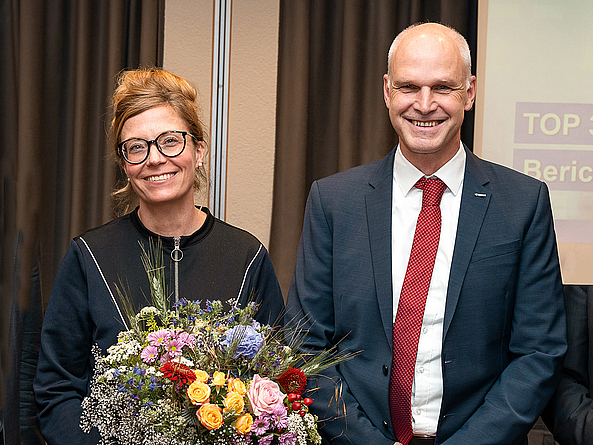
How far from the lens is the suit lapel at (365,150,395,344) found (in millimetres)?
1796

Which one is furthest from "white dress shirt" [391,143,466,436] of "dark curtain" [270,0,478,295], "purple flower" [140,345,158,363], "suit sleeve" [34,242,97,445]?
"dark curtain" [270,0,478,295]

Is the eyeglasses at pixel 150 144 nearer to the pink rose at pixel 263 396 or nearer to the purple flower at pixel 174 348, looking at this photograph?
the purple flower at pixel 174 348

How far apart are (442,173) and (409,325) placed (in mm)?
477

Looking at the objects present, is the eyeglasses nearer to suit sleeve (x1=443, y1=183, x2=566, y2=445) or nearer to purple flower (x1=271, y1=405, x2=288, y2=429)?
purple flower (x1=271, y1=405, x2=288, y2=429)

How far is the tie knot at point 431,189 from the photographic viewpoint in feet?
6.14

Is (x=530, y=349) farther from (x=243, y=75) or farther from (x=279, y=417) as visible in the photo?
(x=243, y=75)

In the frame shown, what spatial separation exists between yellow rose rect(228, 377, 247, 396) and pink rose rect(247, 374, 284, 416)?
15 mm

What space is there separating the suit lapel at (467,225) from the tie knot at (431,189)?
0.07 m

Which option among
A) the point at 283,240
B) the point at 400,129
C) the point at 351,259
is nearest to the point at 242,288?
the point at 351,259

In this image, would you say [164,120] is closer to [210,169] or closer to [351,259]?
[351,259]

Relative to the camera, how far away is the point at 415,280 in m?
1.81

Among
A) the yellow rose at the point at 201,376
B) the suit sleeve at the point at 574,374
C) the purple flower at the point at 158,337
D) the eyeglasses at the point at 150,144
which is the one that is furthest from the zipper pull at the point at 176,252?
the suit sleeve at the point at 574,374

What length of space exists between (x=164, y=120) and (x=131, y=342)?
78 centimetres

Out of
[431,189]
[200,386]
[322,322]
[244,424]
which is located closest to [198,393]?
[200,386]
